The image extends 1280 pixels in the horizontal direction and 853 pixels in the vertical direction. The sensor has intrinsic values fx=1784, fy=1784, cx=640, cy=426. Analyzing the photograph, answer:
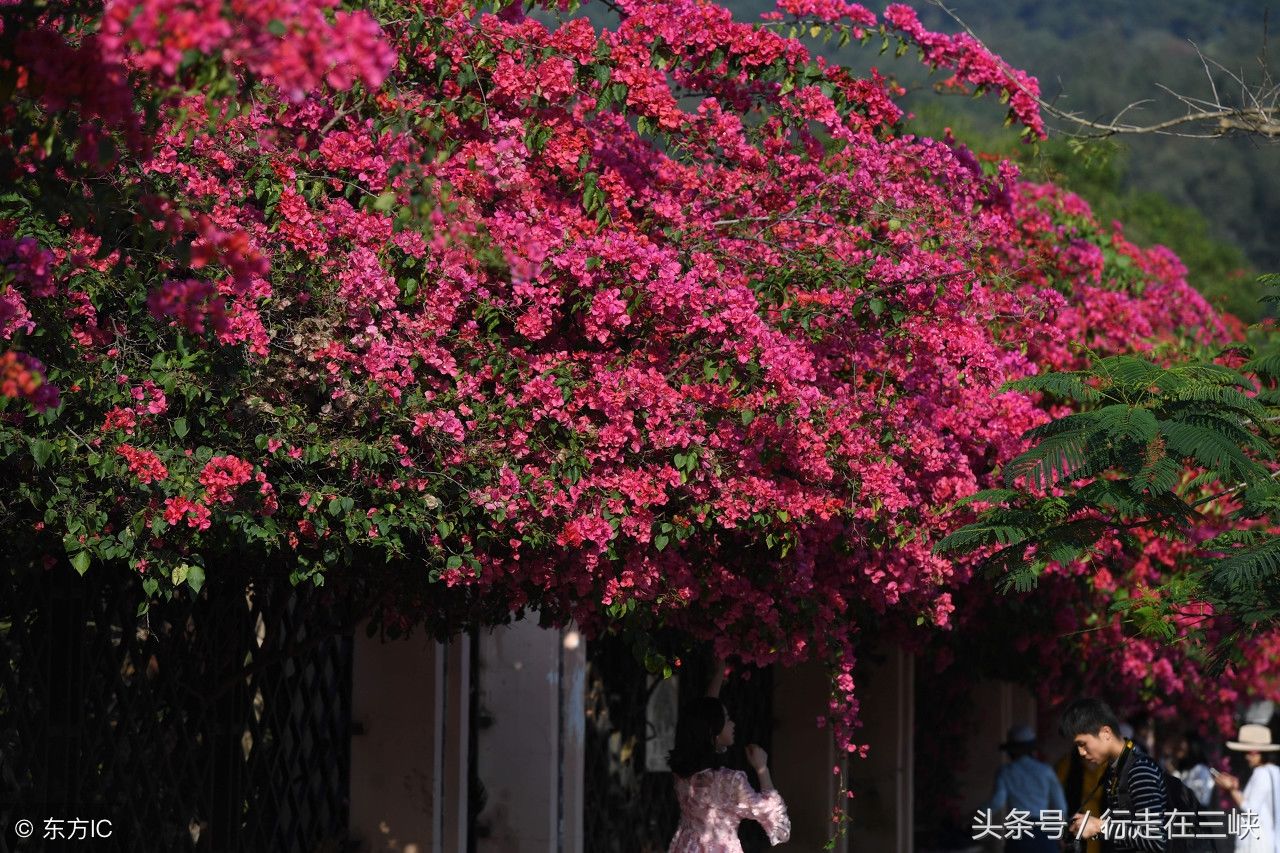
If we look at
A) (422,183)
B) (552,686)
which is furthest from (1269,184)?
(422,183)

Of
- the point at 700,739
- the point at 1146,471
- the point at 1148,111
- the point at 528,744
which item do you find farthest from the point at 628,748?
the point at 1148,111

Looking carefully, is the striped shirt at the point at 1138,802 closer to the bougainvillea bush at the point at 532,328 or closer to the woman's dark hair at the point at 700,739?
the bougainvillea bush at the point at 532,328

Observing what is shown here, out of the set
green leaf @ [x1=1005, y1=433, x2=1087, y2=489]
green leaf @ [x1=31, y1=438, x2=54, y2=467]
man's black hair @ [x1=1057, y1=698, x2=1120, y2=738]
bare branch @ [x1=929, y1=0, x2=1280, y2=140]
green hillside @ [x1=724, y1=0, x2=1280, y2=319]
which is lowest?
man's black hair @ [x1=1057, y1=698, x2=1120, y2=738]

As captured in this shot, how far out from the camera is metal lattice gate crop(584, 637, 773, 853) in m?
12.1

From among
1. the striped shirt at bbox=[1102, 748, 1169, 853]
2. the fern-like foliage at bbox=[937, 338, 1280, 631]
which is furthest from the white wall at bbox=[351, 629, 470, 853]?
the striped shirt at bbox=[1102, 748, 1169, 853]

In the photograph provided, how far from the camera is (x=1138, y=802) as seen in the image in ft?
23.8

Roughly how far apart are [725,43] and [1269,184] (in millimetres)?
69311

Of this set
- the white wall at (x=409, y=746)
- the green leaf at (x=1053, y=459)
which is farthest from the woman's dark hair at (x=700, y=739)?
the white wall at (x=409, y=746)

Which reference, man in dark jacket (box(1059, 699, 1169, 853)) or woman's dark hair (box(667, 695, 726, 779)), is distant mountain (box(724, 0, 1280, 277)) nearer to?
woman's dark hair (box(667, 695, 726, 779))

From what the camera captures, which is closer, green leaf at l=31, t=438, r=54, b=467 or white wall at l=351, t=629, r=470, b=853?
green leaf at l=31, t=438, r=54, b=467

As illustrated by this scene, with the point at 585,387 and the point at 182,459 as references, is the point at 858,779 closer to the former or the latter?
the point at 585,387

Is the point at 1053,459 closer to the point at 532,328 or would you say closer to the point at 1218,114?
the point at 532,328

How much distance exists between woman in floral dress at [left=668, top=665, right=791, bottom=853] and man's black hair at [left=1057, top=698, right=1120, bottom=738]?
4.43 ft

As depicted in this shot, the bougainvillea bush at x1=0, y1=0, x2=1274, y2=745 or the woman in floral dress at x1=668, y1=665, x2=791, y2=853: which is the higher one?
the bougainvillea bush at x1=0, y1=0, x2=1274, y2=745
